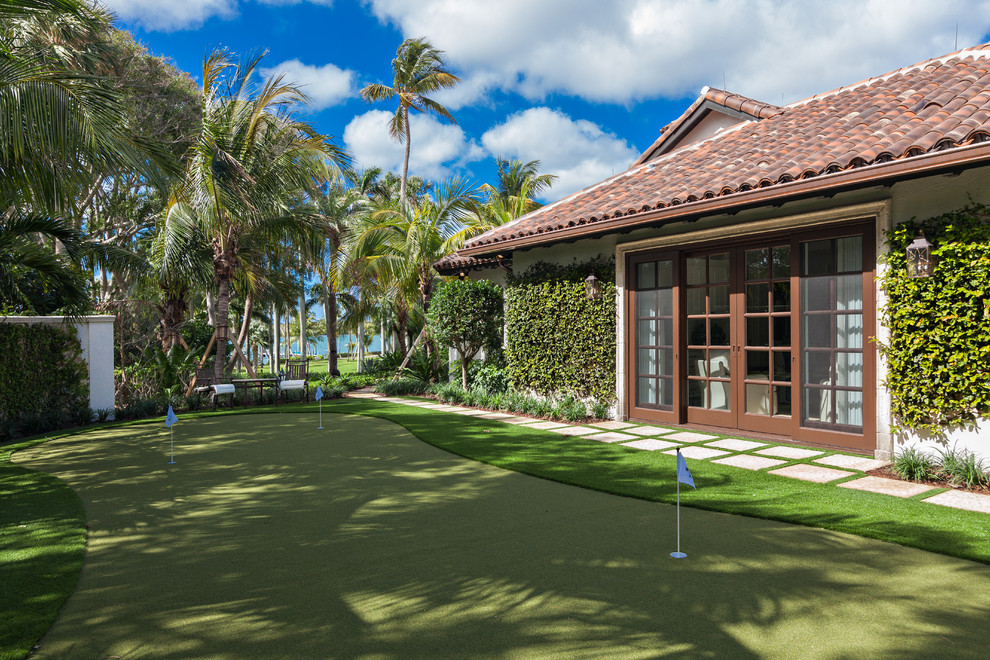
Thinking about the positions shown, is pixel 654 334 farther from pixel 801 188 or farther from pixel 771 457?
pixel 801 188

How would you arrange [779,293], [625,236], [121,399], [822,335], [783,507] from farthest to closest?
[121,399], [625,236], [779,293], [822,335], [783,507]

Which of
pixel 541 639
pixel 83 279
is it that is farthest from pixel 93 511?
pixel 83 279

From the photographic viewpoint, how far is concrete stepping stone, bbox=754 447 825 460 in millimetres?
6984

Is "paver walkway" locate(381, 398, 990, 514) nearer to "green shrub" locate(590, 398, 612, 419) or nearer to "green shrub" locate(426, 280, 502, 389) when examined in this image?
"green shrub" locate(590, 398, 612, 419)

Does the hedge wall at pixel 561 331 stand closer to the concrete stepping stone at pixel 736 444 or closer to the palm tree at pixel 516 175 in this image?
the concrete stepping stone at pixel 736 444

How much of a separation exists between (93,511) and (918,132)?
918 centimetres

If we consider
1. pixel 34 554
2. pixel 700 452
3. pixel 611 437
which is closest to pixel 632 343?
pixel 611 437

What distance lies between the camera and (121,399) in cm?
1393

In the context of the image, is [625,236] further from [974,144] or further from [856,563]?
[856,563]

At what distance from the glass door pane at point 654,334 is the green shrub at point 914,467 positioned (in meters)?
3.57

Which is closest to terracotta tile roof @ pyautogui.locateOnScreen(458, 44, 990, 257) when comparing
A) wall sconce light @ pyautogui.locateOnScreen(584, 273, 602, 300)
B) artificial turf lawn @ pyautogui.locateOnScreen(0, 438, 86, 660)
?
wall sconce light @ pyautogui.locateOnScreen(584, 273, 602, 300)

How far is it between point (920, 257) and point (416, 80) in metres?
24.4

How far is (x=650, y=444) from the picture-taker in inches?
312

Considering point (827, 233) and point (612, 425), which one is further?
point (612, 425)
